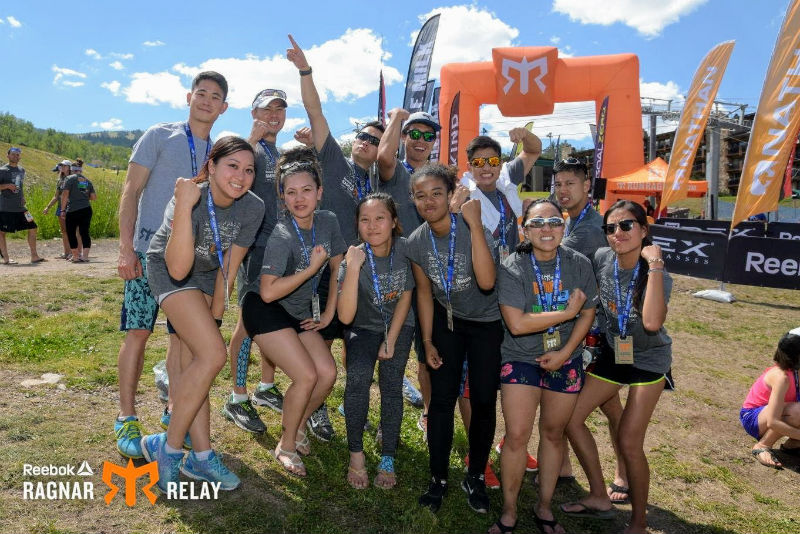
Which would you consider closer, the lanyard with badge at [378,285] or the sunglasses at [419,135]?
the lanyard with badge at [378,285]

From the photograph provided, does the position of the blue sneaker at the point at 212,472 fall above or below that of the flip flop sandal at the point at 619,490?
above

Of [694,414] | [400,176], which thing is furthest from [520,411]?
[694,414]

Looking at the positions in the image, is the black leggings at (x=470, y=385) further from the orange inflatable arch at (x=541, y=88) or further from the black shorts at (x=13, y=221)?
the orange inflatable arch at (x=541, y=88)

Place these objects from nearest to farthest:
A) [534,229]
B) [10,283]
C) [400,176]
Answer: [534,229] → [400,176] → [10,283]

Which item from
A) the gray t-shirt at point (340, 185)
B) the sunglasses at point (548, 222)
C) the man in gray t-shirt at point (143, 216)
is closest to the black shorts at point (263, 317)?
the man in gray t-shirt at point (143, 216)

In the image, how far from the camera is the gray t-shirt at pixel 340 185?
3.82 metres

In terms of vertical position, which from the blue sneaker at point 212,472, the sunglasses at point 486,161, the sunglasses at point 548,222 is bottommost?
the blue sneaker at point 212,472

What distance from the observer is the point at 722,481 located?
156 inches

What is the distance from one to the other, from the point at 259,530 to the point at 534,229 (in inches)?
91.5

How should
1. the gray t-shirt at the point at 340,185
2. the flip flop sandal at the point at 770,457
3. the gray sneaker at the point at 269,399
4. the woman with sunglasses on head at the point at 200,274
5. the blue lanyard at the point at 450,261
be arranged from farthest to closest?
the gray sneaker at the point at 269,399 → the flip flop sandal at the point at 770,457 → the gray t-shirt at the point at 340,185 → the blue lanyard at the point at 450,261 → the woman with sunglasses on head at the point at 200,274

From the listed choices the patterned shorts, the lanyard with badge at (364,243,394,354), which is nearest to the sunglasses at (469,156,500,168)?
the lanyard with badge at (364,243,394,354)

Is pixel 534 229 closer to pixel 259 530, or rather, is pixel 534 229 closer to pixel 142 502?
pixel 259 530

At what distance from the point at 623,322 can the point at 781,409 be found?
2.38 meters

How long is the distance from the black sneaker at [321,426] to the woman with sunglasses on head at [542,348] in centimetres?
152
